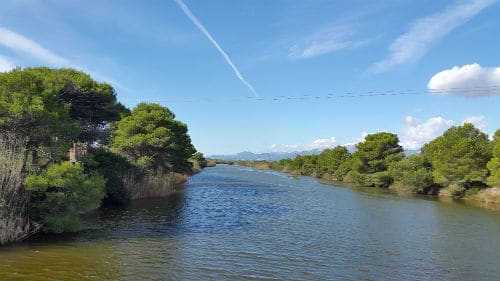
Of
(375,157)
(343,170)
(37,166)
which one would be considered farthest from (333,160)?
(37,166)

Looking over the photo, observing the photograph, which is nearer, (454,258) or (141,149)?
(454,258)

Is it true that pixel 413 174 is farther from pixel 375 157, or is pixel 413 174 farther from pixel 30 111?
pixel 30 111

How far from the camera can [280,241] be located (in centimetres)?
1897

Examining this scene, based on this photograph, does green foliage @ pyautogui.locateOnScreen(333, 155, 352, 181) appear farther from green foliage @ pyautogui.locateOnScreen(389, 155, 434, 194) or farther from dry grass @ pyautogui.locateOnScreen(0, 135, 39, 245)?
dry grass @ pyautogui.locateOnScreen(0, 135, 39, 245)

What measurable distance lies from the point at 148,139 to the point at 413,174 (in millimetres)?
31486

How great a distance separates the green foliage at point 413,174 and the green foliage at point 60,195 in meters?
40.8

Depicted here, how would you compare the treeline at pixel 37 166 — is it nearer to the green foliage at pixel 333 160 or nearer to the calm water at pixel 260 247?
the calm water at pixel 260 247

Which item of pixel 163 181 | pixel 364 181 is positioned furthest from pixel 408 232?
pixel 364 181

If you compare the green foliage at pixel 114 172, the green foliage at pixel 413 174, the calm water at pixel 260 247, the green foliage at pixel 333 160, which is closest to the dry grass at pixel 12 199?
the calm water at pixel 260 247

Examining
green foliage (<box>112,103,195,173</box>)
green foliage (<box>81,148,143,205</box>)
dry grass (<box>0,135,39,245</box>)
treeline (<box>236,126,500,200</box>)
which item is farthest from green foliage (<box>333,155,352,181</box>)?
dry grass (<box>0,135,39,245</box>)

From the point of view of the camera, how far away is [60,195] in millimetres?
16656

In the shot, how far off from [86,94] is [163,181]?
34.9 ft

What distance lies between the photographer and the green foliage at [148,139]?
119 feet

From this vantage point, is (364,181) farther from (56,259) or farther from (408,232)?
(56,259)
